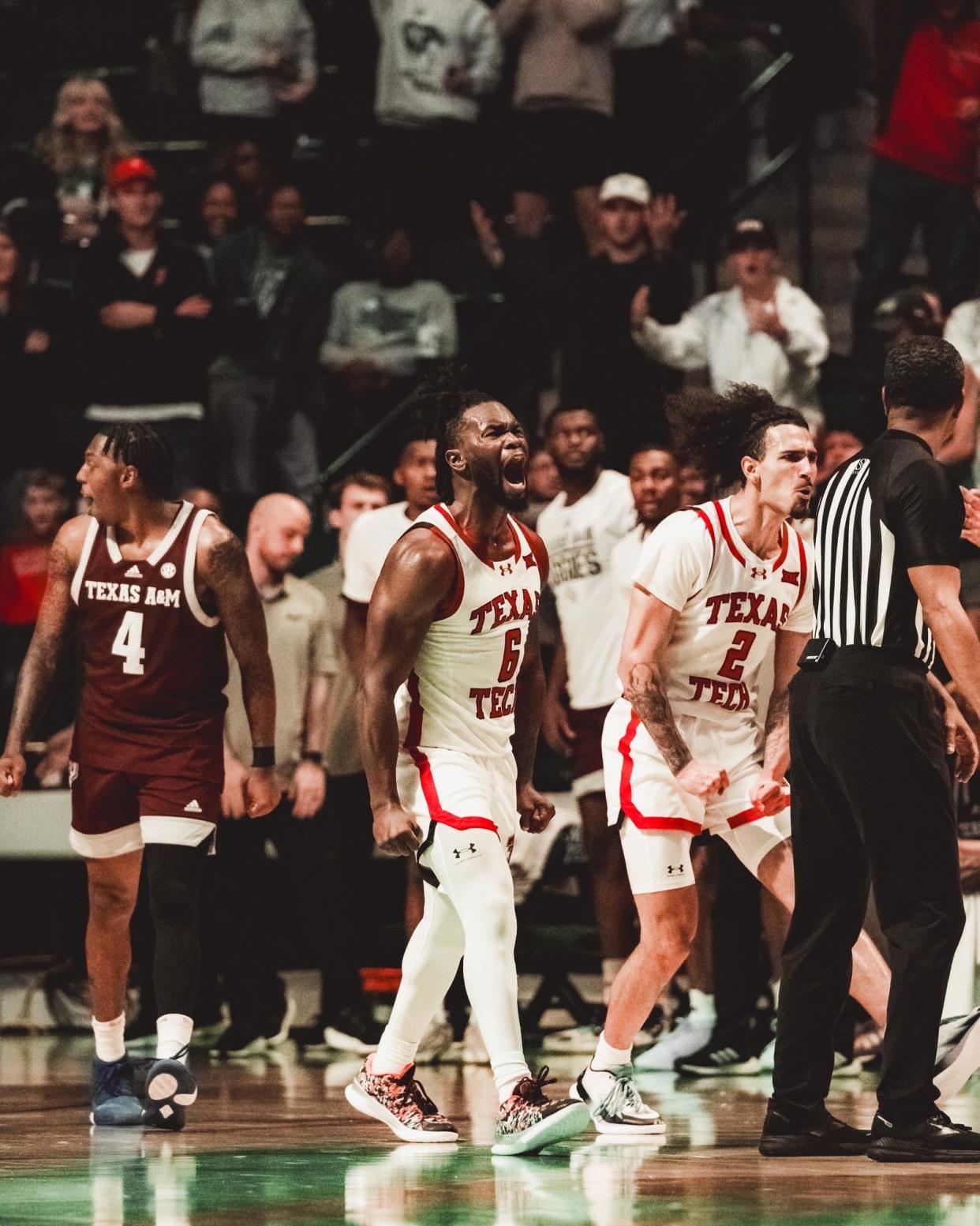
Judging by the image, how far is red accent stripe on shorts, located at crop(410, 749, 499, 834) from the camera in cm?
631

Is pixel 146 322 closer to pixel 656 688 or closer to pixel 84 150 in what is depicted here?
pixel 84 150

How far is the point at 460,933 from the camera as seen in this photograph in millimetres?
6465

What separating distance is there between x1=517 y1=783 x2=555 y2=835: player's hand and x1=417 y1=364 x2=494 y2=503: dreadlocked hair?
897mm

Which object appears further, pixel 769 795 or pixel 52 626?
pixel 52 626

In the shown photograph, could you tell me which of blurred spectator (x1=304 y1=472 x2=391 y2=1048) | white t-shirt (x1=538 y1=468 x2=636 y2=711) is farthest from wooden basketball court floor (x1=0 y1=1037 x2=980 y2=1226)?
white t-shirt (x1=538 y1=468 x2=636 y2=711)

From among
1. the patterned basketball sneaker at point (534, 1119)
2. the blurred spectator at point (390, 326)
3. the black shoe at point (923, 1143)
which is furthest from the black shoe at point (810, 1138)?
the blurred spectator at point (390, 326)

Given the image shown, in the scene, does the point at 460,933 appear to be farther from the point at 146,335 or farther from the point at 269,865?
the point at 146,335

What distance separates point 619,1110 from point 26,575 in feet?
19.2

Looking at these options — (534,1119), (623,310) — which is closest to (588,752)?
(623,310)

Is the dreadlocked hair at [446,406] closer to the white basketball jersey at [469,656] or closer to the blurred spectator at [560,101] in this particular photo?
the white basketball jersey at [469,656]

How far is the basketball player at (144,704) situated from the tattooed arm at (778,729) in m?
1.61

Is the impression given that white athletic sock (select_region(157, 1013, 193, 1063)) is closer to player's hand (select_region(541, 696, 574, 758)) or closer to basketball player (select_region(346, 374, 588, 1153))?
basketball player (select_region(346, 374, 588, 1153))

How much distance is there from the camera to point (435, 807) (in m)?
6.36

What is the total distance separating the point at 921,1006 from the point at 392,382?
24.0 feet
